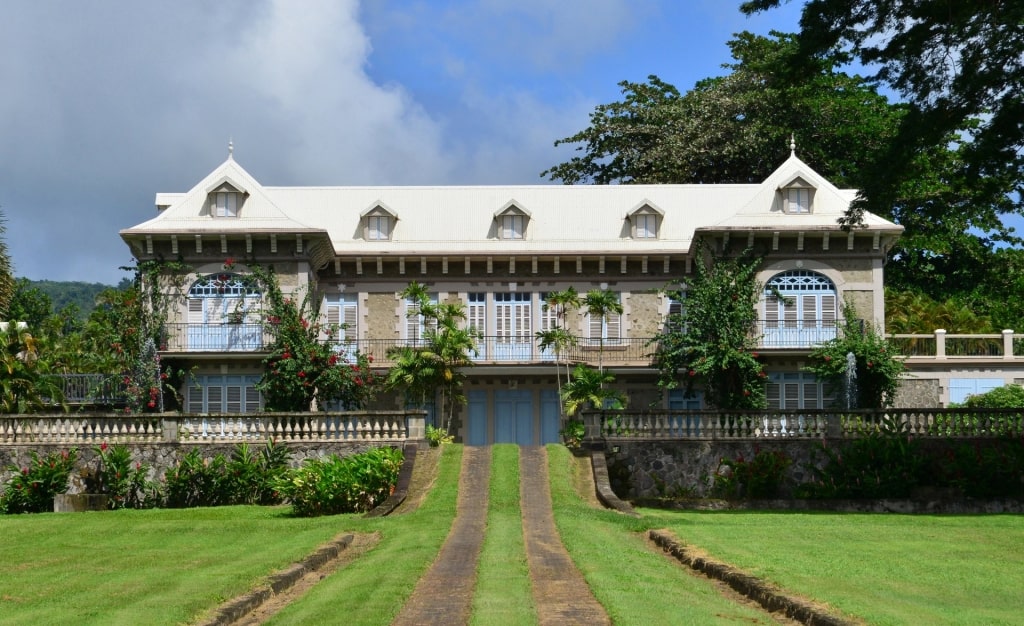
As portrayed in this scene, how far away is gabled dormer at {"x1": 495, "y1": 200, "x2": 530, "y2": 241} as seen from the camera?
4009 cm

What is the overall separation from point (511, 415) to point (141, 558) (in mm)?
20316

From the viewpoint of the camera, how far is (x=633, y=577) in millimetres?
15578

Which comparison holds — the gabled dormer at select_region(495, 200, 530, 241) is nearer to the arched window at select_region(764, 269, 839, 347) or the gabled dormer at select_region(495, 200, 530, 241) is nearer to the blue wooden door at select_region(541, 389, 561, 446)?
the blue wooden door at select_region(541, 389, 561, 446)

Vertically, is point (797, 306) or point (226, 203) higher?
point (226, 203)

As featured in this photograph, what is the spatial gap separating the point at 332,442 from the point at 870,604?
1852cm

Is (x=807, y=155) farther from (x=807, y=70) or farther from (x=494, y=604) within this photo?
(x=494, y=604)

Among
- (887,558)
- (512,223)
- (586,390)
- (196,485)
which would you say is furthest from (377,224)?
(887,558)

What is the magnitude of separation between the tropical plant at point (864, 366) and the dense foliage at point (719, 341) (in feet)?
6.36

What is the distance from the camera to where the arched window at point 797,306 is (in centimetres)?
3753

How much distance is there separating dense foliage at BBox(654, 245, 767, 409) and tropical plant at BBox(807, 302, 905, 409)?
1.94 meters

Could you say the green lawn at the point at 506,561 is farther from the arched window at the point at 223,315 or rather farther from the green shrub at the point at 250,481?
the arched window at the point at 223,315

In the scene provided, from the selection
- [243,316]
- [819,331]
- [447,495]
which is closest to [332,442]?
[447,495]

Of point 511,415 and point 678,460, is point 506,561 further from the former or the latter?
point 511,415

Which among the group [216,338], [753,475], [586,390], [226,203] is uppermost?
[226,203]
